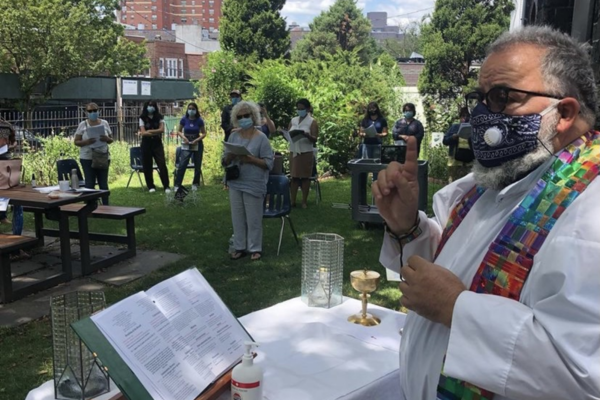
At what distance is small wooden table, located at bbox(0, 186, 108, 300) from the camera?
5395mm

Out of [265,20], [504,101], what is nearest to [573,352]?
[504,101]

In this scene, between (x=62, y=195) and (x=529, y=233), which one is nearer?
(x=529, y=233)

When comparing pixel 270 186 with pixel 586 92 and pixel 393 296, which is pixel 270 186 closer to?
pixel 393 296

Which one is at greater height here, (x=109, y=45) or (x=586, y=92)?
(x=109, y=45)

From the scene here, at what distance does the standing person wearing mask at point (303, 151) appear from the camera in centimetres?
895

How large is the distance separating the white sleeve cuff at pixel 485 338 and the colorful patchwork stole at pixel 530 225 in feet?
0.34

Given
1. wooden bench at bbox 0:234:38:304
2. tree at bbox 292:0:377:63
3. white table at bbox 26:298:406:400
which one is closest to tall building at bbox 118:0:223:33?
tree at bbox 292:0:377:63

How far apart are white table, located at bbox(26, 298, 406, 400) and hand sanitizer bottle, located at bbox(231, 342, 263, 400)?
156 mm

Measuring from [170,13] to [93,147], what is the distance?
113774 mm

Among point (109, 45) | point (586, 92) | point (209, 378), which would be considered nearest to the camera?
point (586, 92)

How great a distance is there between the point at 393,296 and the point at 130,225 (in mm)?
3194

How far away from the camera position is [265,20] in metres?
28.5

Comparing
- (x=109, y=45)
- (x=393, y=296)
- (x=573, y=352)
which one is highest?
(x=109, y=45)

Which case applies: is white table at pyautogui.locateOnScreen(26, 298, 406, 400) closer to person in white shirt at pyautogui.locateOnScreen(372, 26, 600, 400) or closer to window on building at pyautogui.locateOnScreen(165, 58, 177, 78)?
person in white shirt at pyautogui.locateOnScreen(372, 26, 600, 400)
